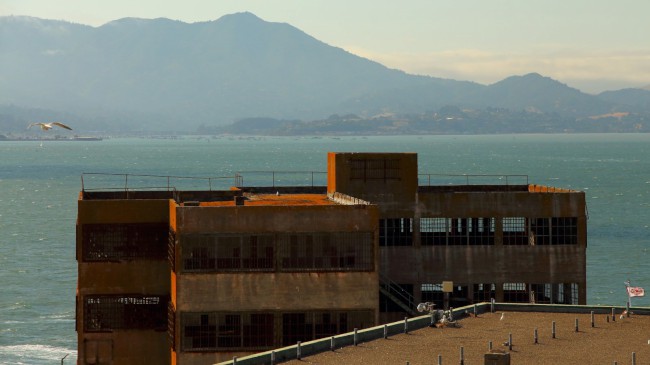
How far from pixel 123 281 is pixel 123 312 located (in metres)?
1.72

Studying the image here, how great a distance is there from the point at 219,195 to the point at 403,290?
14968 mm

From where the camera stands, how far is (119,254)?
67.2 metres

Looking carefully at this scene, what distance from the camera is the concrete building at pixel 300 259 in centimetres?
6022

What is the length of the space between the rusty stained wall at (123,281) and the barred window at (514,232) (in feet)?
66.6

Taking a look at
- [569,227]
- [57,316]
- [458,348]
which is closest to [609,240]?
[57,316]

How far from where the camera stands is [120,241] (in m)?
67.2

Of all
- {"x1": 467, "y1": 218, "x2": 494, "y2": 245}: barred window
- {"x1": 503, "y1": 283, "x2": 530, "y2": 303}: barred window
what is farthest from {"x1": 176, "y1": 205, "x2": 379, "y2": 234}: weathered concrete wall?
{"x1": 503, "y1": 283, "x2": 530, "y2": 303}: barred window

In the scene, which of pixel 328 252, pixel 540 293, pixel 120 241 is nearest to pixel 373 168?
pixel 328 252

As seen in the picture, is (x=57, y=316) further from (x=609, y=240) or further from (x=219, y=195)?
(x=609, y=240)

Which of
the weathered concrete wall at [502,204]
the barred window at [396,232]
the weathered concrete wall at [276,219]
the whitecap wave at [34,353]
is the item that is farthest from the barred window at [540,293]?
the whitecap wave at [34,353]

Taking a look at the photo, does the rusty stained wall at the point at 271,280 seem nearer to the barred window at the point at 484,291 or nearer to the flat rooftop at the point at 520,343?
the flat rooftop at the point at 520,343

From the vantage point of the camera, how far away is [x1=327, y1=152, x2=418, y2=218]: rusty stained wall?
237 ft

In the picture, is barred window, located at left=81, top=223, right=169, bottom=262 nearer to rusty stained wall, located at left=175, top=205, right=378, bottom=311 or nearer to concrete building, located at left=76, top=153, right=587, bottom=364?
concrete building, located at left=76, top=153, right=587, bottom=364

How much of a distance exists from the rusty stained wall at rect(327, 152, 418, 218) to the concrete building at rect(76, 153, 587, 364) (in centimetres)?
6
